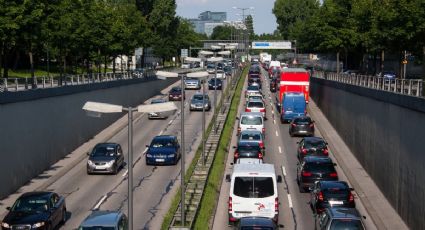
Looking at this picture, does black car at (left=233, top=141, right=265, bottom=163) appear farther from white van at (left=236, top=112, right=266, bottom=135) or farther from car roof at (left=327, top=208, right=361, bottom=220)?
car roof at (left=327, top=208, right=361, bottom=220)

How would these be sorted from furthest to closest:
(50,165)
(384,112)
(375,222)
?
(50,165), (384,112), (375,222)

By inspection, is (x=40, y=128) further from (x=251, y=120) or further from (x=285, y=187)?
(x=251, y=120)

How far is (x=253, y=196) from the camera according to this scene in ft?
83.4

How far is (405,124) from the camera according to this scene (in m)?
28.7

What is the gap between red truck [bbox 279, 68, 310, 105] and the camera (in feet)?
200

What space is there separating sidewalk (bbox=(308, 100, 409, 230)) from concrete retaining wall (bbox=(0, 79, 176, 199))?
1712cm

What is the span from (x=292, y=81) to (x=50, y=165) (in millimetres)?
27097

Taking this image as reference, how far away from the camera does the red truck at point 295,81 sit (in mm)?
60950

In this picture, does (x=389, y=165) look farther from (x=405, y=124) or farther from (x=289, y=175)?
(x=289, y=175)

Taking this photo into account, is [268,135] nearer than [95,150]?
No

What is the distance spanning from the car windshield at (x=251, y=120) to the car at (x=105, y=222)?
2790cm

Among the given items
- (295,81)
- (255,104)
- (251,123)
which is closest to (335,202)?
(251,123)

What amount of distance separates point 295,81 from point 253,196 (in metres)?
36.7

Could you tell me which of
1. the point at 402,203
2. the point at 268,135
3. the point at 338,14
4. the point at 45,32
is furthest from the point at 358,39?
the point at 402,203
